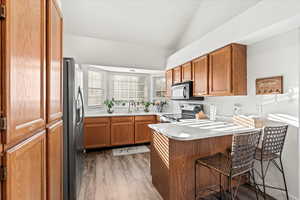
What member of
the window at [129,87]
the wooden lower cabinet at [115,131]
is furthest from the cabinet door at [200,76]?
the window at [129,87]

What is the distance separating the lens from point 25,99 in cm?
69

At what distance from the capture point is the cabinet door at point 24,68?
22.6 inches

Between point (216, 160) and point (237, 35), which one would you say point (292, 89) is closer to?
point (237, 35)

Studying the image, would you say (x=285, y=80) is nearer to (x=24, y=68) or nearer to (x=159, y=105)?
(x=24, y=68)

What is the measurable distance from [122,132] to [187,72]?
2178mm

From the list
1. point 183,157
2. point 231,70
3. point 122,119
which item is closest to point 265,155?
point 183,157

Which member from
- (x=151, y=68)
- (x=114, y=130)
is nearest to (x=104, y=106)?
(x=114, y=130)

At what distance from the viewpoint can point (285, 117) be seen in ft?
6.05

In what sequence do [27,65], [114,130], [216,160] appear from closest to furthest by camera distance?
1. [27,65]
2. [216,160]
3. [114,130]

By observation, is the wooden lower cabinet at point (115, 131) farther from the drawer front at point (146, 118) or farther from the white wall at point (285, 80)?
the white wall at point (285, 80)

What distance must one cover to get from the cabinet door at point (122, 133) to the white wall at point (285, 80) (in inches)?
105

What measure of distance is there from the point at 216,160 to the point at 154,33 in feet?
11.2

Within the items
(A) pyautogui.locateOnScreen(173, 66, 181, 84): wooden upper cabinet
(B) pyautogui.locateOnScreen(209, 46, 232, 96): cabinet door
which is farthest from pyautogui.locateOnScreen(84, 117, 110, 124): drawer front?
(B) pyautogui.locateOnScreen(209, 46, 232, 96): cabinet door

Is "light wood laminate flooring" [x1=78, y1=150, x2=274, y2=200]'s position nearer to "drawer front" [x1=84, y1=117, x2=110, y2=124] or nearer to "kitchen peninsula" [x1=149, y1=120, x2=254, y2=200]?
"kitchen peninsula" [x1=149, y1=120, x2=254, y2=200]
